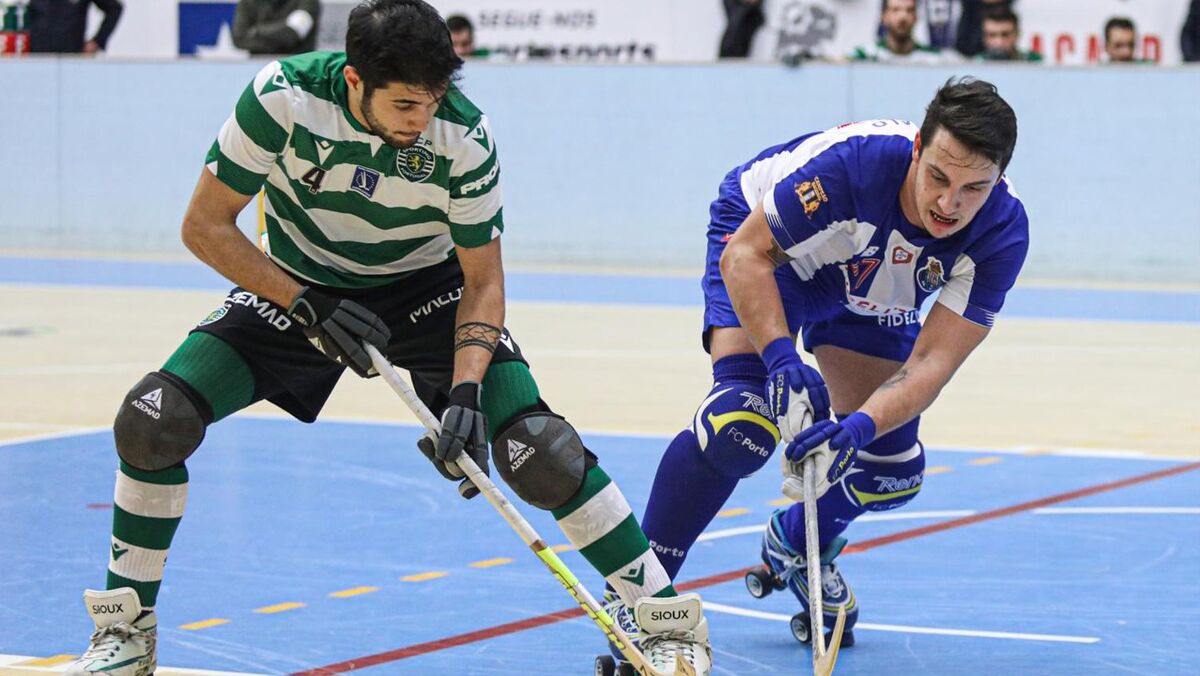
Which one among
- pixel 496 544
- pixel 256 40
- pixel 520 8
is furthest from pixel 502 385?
pixel 520 8

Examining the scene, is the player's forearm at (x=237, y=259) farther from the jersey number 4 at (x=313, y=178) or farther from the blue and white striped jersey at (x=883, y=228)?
the blue and white striped jersey at (x=883, y=228)

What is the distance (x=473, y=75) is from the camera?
57.7ft

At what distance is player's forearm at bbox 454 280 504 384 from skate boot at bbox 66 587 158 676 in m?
0.97

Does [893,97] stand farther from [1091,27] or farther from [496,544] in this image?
[496,544]

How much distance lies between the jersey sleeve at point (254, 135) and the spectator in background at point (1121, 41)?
1285 centimetres

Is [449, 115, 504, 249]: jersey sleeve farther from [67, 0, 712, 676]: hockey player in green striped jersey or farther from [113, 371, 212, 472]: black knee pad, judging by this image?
[113, 371, 212, 472]: black knee pad

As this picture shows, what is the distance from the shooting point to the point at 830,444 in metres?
4.56

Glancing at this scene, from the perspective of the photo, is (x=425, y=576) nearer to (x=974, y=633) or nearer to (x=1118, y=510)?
(x=974, y=633)

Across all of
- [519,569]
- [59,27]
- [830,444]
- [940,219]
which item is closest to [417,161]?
[830,444]

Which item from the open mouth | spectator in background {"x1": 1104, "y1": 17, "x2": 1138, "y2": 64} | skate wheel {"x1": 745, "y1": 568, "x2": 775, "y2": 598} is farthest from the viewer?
spectator in background {"x1": 1104, "y1": 17, "x2": 1138, "y2": 64}

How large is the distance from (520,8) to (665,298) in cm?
651

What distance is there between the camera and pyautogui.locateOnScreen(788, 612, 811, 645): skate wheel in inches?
206

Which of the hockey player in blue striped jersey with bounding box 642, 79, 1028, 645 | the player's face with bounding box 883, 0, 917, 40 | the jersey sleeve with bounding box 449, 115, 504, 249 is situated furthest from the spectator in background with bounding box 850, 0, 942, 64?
the jersey sleeve with bounding box 449, 115, 504, 249

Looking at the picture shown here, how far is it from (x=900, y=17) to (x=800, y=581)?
11657 millimetres
